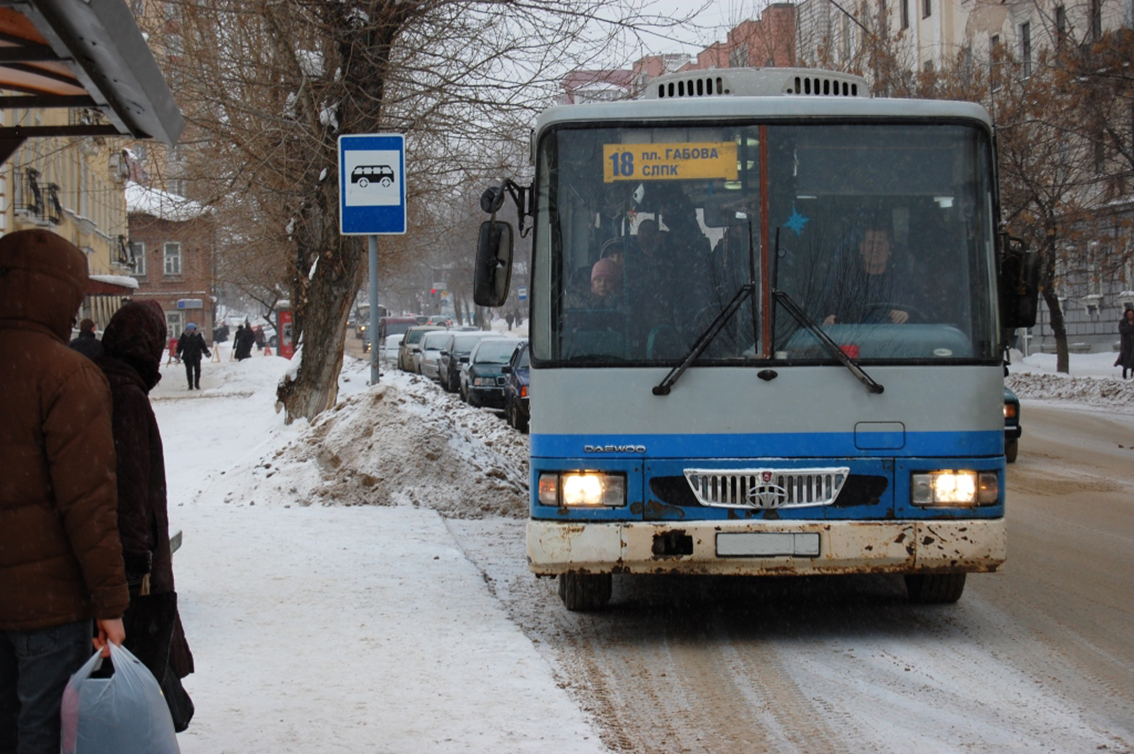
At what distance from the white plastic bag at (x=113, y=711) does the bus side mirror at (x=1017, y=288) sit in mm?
4794

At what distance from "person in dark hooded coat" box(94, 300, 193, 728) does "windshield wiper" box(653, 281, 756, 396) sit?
290 centimetres

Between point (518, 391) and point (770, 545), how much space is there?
1674 centimetres

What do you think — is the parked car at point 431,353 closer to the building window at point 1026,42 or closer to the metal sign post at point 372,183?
the building window at point 1026,42

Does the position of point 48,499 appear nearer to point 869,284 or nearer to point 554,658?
point 554,658

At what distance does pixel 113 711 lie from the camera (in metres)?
3.47

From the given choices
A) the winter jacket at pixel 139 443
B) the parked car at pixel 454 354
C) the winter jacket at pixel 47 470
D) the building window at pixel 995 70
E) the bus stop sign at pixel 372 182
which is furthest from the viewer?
the parked car at pixel 454 354

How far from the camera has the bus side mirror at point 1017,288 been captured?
682 centimetres

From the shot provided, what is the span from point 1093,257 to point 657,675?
2703cm

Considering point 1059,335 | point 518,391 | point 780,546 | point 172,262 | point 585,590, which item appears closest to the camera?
point 780,546

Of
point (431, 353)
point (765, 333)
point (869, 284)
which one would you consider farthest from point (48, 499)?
point (431, 353)

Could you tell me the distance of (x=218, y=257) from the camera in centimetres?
3200

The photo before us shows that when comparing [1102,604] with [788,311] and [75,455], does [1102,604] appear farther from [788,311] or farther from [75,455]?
[75,455]

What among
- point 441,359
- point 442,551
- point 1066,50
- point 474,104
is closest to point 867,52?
point 1066,50

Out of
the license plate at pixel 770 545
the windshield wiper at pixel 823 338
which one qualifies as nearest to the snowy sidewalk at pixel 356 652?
the license plate at pixel 770 545
